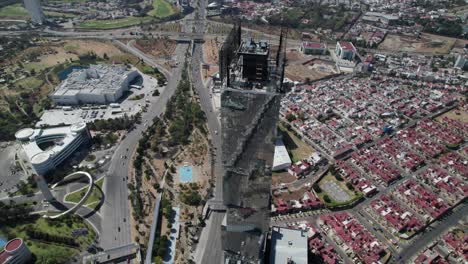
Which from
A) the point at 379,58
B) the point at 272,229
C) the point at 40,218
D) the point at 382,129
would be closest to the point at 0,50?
the point at 40,218

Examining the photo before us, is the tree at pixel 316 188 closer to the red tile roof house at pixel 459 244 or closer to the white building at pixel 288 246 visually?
the white building at pixel 288 246

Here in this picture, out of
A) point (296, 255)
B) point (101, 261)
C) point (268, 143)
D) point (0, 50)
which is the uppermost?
point (268, 143)

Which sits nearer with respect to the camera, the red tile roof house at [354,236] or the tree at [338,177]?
the red tile roof house at [354,236]

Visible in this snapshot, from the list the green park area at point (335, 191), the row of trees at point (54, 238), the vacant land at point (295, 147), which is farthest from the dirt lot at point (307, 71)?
the row of trees at point (54, 238)

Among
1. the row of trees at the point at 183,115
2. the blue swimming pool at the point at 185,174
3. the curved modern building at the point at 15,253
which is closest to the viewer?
the curved modern building at the point at 15,253

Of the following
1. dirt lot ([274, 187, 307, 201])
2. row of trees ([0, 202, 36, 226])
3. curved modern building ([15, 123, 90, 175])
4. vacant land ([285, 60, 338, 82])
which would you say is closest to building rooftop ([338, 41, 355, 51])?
vacant land ([285, 60, 338, 82])

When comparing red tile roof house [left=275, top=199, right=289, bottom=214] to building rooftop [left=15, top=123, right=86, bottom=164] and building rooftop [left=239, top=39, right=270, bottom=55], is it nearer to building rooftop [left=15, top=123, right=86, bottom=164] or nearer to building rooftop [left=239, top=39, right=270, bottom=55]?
building rooftop [left=239, top=39, right=270, bottom=55]

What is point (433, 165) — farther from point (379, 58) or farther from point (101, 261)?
point (101, 261)
